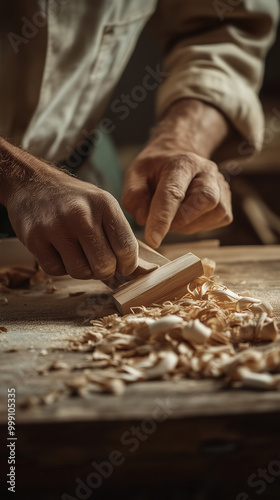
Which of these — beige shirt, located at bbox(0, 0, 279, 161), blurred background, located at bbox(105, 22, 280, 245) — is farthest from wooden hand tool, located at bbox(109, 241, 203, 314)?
blurred background, located at bbox(105, 22, 280, 245)

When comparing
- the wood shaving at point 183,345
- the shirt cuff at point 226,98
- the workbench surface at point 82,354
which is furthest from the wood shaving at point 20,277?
the shirt cuff at point 226,98

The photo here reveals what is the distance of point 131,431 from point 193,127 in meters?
1.11

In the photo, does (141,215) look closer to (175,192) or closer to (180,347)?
(175,192)

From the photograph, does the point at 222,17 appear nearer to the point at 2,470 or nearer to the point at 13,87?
the point at 13,87

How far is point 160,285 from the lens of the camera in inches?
37.1

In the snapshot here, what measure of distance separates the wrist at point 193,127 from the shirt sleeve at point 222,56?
3cm

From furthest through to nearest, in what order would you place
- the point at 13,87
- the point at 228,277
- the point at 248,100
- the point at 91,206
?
the point at 248,100 < the point at 13,87 < the point at 228,277 < the point at 91,206

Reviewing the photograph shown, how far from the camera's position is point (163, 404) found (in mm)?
556

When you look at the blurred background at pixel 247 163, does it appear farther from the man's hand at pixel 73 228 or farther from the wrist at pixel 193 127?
the man's hand at pixel 73 228

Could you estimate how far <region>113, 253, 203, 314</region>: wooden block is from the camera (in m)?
0.93

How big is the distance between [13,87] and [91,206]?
0.74 m

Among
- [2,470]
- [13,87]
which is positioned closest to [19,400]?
[2,470]

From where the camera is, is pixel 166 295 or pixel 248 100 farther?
pixel 248 100

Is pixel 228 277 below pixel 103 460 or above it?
below
